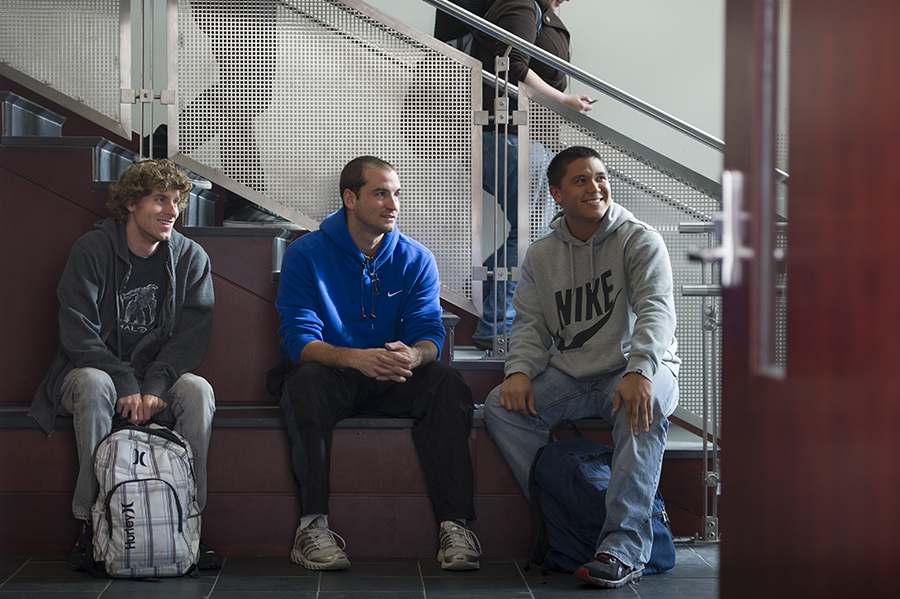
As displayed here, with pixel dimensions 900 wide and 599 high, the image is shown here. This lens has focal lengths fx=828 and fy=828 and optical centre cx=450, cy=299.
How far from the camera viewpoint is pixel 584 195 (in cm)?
264

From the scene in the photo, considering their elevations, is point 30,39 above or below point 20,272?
above

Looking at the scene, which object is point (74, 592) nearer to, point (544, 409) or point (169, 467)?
point (169, 467)

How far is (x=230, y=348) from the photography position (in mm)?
2900

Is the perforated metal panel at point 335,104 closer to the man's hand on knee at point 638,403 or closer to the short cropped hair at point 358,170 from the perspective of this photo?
the short cropped hair at point 358,170

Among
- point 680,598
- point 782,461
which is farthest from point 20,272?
point 782,461

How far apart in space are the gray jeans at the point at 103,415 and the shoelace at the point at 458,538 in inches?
28.4

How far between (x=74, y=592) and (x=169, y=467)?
39cm

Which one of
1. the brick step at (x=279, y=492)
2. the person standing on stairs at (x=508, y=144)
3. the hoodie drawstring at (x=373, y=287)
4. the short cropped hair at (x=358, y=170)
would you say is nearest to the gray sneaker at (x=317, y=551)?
the brick step at (x=279, y=492)

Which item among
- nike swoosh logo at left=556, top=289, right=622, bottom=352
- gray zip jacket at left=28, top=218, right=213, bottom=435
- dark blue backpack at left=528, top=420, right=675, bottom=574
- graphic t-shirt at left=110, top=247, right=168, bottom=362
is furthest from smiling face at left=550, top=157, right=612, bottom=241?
graphic t-shirt at left=110, top=247, right=168, bottom=362

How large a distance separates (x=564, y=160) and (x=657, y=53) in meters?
2.15

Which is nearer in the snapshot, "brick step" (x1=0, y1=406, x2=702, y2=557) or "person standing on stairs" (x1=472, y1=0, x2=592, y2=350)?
"brick step" (x1=0, y1=406, x2=702, y2=557)

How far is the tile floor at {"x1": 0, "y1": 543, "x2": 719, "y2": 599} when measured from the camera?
2.14 meters

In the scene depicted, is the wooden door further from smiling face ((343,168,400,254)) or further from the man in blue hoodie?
smiling face ((343,168,400,254))

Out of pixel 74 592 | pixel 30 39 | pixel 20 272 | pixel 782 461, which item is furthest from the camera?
pixel 30 39
